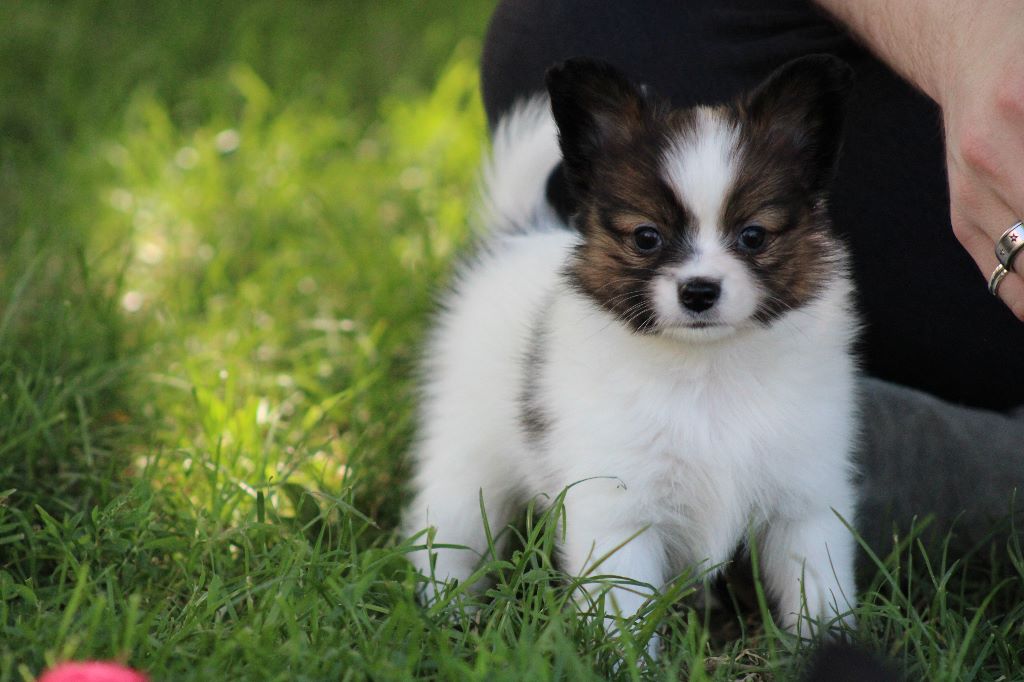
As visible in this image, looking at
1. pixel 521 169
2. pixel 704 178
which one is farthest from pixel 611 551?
pixel 521 169

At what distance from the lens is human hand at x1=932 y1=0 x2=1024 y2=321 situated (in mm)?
Result: 1932

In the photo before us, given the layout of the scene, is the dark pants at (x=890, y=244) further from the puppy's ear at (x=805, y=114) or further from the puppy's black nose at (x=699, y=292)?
the puppy's black nose at (x=699, y=292)

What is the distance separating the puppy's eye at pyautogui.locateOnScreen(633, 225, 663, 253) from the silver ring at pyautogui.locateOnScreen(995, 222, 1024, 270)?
0.58m

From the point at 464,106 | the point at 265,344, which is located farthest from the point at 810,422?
the point at 464,106

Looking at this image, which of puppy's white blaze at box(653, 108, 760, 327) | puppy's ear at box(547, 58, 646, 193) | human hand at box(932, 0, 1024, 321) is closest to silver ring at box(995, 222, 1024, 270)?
human hand at box(932, 0, 1024, 321)

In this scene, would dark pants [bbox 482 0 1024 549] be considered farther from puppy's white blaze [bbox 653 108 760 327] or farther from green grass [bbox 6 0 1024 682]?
puppy's white blaze [bbox 653 108 760 327]

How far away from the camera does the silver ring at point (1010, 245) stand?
2.00 meters

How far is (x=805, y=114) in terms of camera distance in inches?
84.8

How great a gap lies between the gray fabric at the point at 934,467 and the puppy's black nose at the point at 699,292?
Answer: 2.68ft

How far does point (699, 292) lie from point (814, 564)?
62 centimetres

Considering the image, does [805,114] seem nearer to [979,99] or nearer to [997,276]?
[979,99]

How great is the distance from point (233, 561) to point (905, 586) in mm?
1438

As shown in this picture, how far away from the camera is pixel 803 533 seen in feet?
7.45

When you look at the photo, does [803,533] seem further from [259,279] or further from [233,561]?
[259,279]
